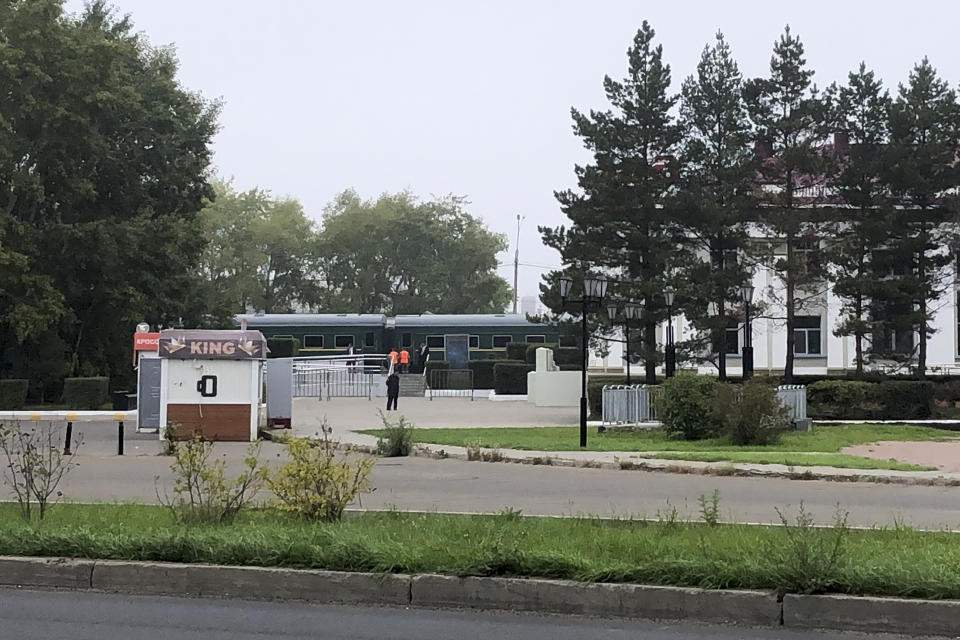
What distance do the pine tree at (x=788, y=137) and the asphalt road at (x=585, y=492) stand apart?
2010cm

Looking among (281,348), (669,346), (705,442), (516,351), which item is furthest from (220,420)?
(281,348)

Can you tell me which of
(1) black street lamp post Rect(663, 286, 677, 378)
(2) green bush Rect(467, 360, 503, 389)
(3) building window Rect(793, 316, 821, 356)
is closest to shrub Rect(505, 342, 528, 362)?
(2) green bush Rect(467, 360, 503, 389)

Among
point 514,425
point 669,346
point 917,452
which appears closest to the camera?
point 917,452

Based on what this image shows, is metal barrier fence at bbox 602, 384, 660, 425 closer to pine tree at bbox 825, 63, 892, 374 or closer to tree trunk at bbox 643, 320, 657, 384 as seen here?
tree trunk at bbox 643, 320, 657, 384

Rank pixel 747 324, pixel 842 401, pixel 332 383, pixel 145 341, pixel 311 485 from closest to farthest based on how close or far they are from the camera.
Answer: pixel 311 485, pixel 145 341, pixel 747 324, pixel 842 401, pixel 332 383

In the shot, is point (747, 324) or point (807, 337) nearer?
point (747, 324)

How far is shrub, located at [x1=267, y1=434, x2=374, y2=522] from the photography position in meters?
9.09

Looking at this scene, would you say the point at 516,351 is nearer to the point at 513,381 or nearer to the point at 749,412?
the point at 513,381

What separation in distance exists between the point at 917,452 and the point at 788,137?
53.7 feet

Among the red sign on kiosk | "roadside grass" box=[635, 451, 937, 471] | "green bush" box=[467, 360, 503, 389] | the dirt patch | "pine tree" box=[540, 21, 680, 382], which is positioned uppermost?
"pine tree" box=[540, 21, 680, 382]

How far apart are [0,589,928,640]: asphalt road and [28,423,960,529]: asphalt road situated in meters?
3.73

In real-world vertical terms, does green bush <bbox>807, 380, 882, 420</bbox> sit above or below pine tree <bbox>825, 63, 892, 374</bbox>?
below

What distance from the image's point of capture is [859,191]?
116 ft

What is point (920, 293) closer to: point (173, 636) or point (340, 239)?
point (173, 636)
